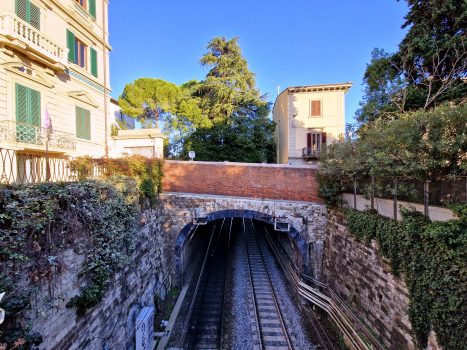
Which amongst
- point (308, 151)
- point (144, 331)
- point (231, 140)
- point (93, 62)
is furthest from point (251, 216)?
point (93, 62)

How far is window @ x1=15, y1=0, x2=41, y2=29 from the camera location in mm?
7731

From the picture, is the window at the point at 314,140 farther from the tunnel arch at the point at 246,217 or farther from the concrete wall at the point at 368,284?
the tunnel arch at the point at 246,217

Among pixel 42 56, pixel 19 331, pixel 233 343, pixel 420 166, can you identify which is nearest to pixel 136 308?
pixel 233 343

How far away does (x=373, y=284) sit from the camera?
662 centimetres

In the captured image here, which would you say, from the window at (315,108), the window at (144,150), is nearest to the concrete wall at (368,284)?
the window at (144,150)

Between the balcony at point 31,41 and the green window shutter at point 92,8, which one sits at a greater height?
the green window shutter at point 92,8

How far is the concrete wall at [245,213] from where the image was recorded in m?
10.1

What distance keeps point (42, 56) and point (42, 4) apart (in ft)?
7.71

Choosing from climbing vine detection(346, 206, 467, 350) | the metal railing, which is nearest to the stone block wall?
the metal railing

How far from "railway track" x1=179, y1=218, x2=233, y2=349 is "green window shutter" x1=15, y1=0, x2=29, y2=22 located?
12555 millimetres

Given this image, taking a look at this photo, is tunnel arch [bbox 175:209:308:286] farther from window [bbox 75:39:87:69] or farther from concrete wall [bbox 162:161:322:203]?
window [bbox 75:39:87:69]

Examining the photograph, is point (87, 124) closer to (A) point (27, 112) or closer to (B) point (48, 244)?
(A) point (27, 112)

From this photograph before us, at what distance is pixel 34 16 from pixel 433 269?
14628 mm

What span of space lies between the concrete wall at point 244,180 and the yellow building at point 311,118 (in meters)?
7.67
